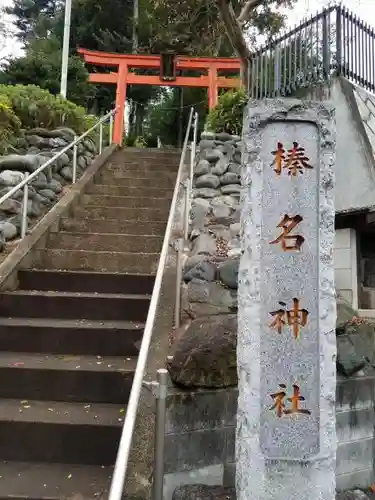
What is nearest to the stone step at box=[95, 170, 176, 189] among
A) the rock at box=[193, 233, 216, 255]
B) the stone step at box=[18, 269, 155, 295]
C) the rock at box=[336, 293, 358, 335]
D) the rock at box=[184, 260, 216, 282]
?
the rock at box=[193, 233, 216, 255]

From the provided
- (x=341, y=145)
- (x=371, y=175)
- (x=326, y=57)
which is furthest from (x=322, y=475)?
(x=326, y=57)

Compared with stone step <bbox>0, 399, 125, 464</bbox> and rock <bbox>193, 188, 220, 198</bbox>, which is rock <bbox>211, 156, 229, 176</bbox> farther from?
stone step <bbox>0, 399, 125, 464</bbox>

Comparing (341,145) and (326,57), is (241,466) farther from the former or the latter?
(326,57)

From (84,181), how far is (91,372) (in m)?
4.28

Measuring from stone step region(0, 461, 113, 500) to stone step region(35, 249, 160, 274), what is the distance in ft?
7.78

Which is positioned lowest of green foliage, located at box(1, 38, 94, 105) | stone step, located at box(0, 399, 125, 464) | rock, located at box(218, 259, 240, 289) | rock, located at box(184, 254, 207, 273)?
stone step, located at box(0, 399, 125, 464)

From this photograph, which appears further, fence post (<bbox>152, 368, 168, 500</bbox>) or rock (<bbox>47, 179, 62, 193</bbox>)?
rock (<bbox>47, 179, 62, 193</bbox>)

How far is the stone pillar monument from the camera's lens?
2223 millimetres

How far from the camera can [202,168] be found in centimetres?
700

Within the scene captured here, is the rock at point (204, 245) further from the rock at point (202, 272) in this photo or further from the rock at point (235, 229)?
the rock at point (202, 272)

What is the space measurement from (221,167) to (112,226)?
89.6 inches

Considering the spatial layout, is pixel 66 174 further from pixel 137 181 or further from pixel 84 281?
pixel 84 281

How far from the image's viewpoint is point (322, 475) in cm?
222

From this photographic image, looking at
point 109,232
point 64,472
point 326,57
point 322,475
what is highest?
point 326,57
